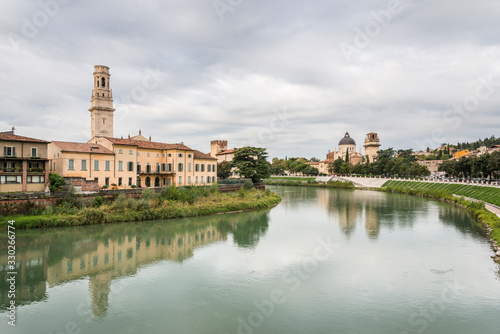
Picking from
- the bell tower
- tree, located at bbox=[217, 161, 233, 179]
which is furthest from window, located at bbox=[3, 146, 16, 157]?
tree, located at bbox=[217, 161, 233, 179]

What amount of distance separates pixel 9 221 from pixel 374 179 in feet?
223

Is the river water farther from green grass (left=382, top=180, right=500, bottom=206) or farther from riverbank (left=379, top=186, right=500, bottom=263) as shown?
green grass (left=382, top=180, right=500, bottom=206)

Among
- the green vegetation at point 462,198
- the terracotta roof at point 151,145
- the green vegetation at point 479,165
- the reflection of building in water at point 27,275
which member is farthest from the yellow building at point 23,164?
the green vegetation at point 479,165

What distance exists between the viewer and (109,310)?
36.2 feet

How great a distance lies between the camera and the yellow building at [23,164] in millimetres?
24938

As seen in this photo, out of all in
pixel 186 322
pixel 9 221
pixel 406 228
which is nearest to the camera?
pixel 186 322

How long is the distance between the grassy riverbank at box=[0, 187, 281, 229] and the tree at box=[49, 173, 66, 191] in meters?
2.66

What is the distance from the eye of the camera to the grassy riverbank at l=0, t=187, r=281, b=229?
22953 mm

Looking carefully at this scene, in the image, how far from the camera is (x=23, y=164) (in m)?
25.6

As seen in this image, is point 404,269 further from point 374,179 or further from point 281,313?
point 374,179

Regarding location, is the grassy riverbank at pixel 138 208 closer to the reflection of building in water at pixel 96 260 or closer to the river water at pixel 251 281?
the river water at pixel 251 281

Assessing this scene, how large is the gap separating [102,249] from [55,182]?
1145cm

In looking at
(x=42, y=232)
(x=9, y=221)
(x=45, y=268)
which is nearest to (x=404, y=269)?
(x=45, y=268)

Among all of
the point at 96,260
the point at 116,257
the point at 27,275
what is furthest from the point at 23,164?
the point at 27,275
